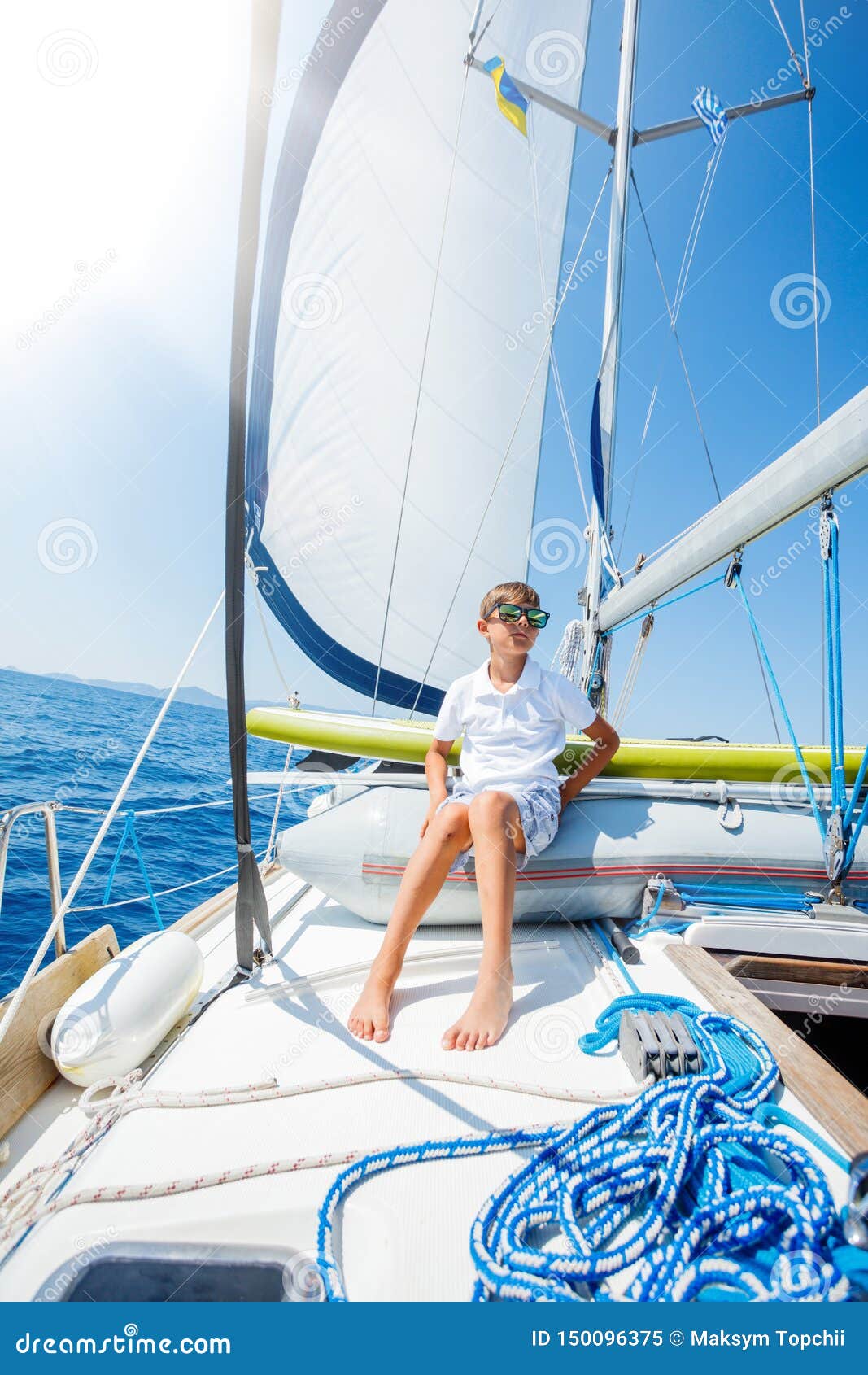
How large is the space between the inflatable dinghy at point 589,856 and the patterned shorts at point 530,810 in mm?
131

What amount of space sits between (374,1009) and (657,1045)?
2.03 ft

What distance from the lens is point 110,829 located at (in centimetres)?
661

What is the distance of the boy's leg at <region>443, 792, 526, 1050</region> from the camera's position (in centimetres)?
129

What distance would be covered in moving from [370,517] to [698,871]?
11.2ft

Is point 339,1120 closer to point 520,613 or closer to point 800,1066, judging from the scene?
point 800,1066

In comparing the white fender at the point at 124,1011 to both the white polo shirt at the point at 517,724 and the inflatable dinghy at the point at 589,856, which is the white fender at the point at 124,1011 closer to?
the inflatable dinghy at the point at 589,856

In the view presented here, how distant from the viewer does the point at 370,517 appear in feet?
14.6

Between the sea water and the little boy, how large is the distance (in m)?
0.62

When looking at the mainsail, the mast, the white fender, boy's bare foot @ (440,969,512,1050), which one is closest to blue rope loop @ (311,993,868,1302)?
boy's bare foot @ (440,969,512,1050)

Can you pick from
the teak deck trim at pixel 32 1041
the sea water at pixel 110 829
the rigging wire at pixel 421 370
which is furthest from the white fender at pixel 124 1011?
the rigging wire at pixel 421 370

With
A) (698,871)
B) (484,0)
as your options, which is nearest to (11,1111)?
(698,871)

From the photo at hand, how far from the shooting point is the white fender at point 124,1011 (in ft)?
3.91

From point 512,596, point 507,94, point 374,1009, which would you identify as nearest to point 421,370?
point 507,94

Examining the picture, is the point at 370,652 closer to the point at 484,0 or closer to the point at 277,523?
the point at 277,523
